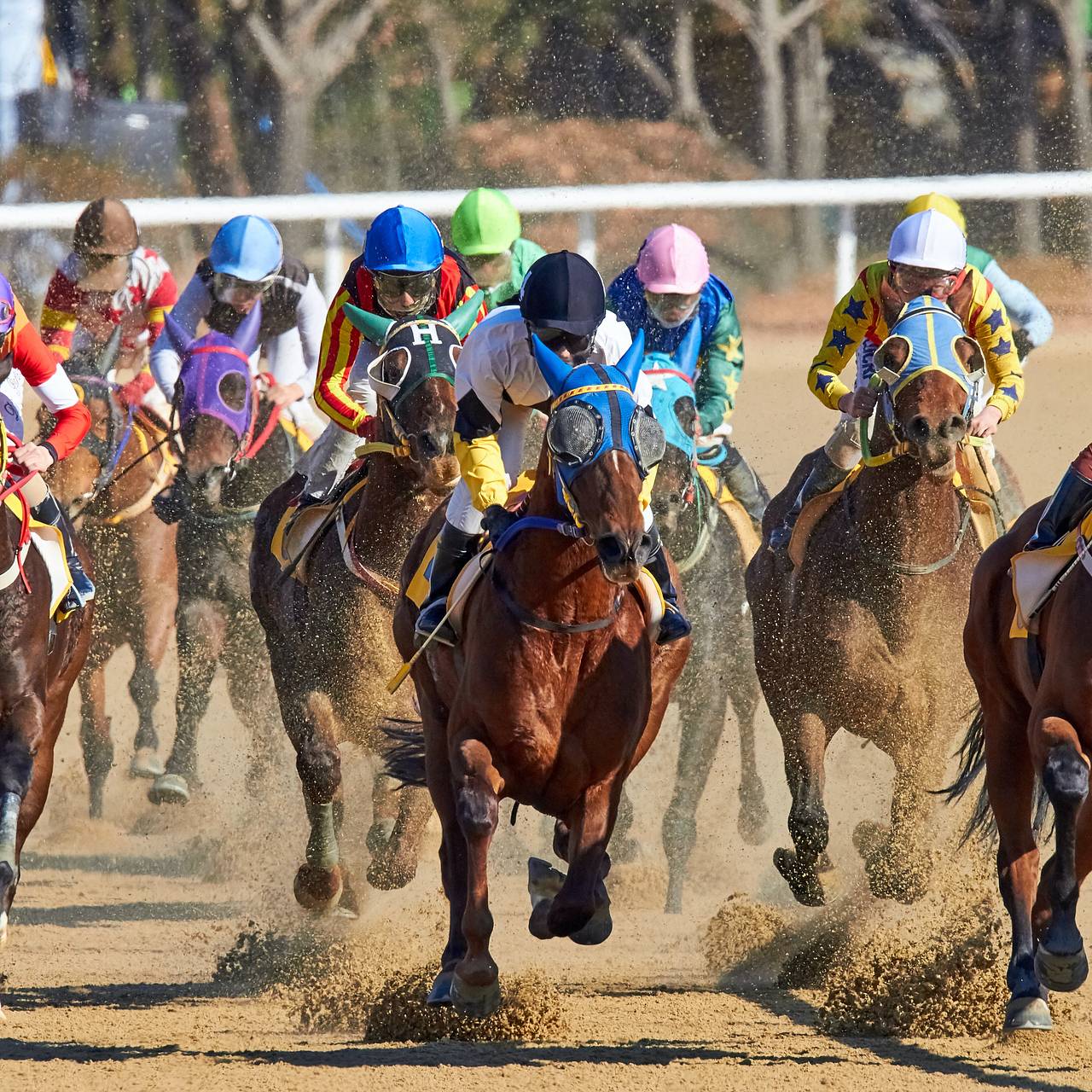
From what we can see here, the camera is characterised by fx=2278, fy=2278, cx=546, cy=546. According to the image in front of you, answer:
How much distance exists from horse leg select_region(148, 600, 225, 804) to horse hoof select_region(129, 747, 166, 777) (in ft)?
0.69

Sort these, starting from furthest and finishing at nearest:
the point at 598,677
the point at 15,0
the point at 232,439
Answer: the point at 15,0
the point at 232,439
the point at 598,677

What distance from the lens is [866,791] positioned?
9.59 metres

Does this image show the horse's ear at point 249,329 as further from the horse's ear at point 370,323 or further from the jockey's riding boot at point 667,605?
the jockey's riding boot at point 667,605

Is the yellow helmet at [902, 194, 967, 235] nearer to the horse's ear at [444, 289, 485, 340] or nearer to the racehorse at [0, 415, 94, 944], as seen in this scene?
the horse's ear at [444, 289, 485, 340]

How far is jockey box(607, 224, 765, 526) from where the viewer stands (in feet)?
29.4

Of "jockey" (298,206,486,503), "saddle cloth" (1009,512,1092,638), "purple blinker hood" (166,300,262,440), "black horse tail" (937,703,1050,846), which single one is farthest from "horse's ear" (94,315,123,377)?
"saddle cloth" (1009,512,1092,638)

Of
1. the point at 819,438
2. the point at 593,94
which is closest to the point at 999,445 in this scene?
the point at 819,438

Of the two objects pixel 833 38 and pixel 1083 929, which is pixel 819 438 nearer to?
pixel 1083 929

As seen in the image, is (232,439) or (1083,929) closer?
(1083,929)

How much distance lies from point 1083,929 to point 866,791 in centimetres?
176

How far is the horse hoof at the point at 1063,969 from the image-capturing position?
5.55 meters

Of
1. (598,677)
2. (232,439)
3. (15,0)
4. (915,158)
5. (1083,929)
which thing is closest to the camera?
(598,677)

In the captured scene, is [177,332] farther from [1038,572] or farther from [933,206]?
[1038,572]

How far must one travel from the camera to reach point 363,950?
287 inches
